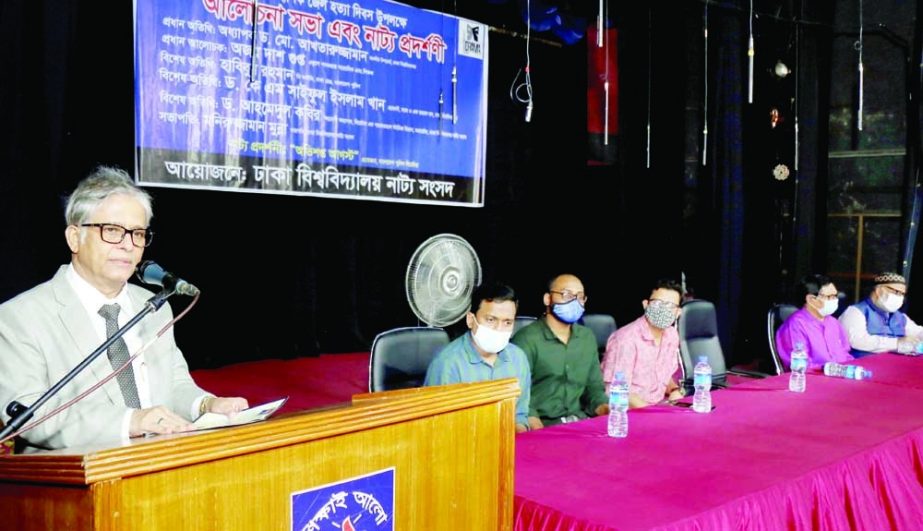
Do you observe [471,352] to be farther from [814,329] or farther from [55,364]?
[814,329]

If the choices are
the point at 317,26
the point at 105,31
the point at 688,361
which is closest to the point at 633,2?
the point at 317,26

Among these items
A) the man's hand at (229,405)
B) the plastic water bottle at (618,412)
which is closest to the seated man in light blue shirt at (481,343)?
the plastic water bottle at (618,412)

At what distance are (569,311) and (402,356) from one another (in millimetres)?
761

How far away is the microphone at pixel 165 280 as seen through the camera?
1.33 m

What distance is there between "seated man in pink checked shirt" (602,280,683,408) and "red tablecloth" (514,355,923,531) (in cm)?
50

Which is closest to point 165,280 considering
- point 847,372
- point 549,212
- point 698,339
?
point 847,372

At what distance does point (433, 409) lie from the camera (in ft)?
3.87

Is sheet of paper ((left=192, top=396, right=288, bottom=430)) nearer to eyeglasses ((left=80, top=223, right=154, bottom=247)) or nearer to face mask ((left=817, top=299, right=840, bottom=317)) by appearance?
eyeglasses ((left=80, top=223, right=154, bottom=247))

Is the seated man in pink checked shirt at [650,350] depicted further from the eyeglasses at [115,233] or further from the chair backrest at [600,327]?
the eyeglasses at [115,233]

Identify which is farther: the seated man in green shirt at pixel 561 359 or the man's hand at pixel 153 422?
the seated man in green shirt at pixel 561 359

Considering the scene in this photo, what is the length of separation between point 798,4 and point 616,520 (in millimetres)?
6699

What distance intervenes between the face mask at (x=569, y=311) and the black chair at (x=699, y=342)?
90 centimetres

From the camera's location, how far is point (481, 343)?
2.60 metres

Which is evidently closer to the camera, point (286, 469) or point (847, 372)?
point (286, 469)
